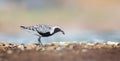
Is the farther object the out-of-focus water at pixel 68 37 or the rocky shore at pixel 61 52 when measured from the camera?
the out-of-focus water at pixel 68 37

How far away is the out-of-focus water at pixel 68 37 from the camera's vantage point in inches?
114

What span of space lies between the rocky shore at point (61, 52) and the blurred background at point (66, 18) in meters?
0.04

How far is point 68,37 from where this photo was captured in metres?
2.90

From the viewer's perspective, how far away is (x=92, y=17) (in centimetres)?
295

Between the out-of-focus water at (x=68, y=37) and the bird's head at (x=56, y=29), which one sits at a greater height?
the bird's head at (x=56, y=29)

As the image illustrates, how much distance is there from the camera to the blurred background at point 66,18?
2.90 m

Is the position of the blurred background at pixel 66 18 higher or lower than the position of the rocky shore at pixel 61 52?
higher

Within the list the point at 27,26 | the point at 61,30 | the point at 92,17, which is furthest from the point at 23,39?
the point at 92,17

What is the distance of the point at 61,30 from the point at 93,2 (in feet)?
1.03

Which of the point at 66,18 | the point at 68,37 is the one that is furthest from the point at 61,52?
the point at 66,18

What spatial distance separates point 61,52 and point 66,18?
0.27m

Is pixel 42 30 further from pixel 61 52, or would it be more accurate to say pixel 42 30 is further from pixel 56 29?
pixel 61 52

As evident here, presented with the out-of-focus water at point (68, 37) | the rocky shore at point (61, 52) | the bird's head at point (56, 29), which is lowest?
the rocky shore at point (61, 52)

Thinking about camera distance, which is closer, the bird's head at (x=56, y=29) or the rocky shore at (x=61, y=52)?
the rocky shore at (x=61, y=52)
